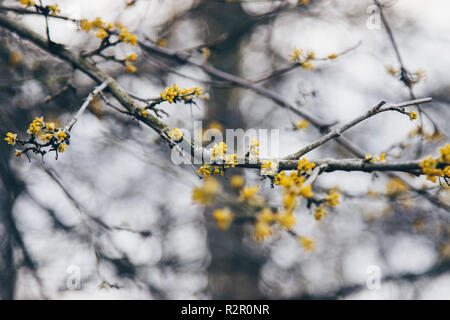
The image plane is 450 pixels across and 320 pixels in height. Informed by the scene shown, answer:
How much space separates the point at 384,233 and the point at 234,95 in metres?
4.27

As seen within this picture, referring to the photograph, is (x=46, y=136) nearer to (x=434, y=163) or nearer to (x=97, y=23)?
(x=97, y=23)

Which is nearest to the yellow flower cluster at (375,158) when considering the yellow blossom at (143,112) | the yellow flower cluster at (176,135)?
the yellow flower cluster at (176,135)

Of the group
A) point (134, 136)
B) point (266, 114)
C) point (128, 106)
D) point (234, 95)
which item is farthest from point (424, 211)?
point (128, 106)

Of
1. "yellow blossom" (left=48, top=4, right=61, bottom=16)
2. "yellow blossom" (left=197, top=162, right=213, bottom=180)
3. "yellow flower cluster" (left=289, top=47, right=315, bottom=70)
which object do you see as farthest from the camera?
"yellow flower cluster" (left=289, top=47, right=315, bottom=70)

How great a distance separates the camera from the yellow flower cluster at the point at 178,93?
6.63 ft

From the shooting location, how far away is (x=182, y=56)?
328 cm

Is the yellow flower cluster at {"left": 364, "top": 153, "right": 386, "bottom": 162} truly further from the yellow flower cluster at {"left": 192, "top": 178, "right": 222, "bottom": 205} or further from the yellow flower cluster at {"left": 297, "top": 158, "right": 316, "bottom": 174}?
the yellow flower cluster at {"left": 192, "top": 178, "right": 222, "bottom": 205}

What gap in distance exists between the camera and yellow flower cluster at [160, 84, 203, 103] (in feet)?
6.63

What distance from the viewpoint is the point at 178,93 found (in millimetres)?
2057

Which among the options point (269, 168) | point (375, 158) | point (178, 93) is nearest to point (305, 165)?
point (269, 168)

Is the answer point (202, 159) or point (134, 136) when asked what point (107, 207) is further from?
point (202, 159)

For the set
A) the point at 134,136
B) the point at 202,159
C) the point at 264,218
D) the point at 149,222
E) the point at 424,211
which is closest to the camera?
the point at 264,218

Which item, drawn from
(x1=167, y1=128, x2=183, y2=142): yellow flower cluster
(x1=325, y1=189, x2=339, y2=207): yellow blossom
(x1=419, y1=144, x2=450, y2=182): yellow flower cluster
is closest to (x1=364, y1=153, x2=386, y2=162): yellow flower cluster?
(x1=419, y1=144, x2=450, y2=182): yellow flower cluster

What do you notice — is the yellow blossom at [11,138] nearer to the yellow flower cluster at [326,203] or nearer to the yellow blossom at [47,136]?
the yellow blossom at [47,136]
